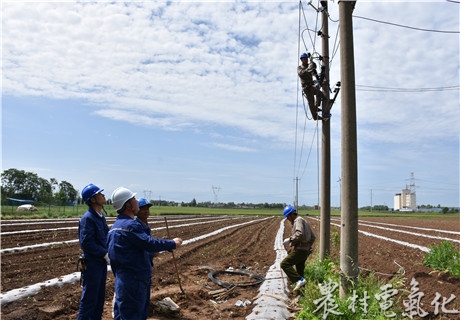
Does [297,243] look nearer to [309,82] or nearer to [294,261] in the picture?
[294,261]

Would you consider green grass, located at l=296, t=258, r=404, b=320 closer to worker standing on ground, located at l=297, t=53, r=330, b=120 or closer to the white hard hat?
the white hard hat

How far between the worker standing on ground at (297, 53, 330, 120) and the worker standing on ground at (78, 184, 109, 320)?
18.6 ft

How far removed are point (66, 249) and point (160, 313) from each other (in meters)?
8.19

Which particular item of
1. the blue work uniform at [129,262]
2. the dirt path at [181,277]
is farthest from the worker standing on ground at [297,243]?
the blue work uniform at [129,262]

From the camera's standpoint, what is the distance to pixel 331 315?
5.21 metres

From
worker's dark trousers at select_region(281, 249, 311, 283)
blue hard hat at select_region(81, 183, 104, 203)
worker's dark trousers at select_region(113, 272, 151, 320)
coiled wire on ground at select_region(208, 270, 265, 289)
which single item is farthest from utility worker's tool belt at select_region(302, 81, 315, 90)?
worker's dark trousers at select_region(113, 272, 151, 320)

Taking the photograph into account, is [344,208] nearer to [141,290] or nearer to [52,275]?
[141,290]

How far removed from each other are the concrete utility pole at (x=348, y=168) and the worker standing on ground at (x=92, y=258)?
329 cm

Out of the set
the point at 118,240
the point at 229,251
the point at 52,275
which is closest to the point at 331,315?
the point at 118,240

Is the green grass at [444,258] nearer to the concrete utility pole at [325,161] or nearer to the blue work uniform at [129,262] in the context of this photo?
the concrete utility pole at [325,161]

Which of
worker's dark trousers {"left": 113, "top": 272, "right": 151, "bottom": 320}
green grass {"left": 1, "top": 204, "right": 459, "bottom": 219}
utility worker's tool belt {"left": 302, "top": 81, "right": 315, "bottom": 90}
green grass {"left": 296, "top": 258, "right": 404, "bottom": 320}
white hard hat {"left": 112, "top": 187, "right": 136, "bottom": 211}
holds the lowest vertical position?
green grass {"left": 1, "top": 204, "right": 459, "bottom": 219}

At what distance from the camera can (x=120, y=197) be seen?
14.6 ft

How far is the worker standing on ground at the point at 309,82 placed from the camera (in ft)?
29.9

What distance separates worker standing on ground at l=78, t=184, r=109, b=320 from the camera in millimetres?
5051
